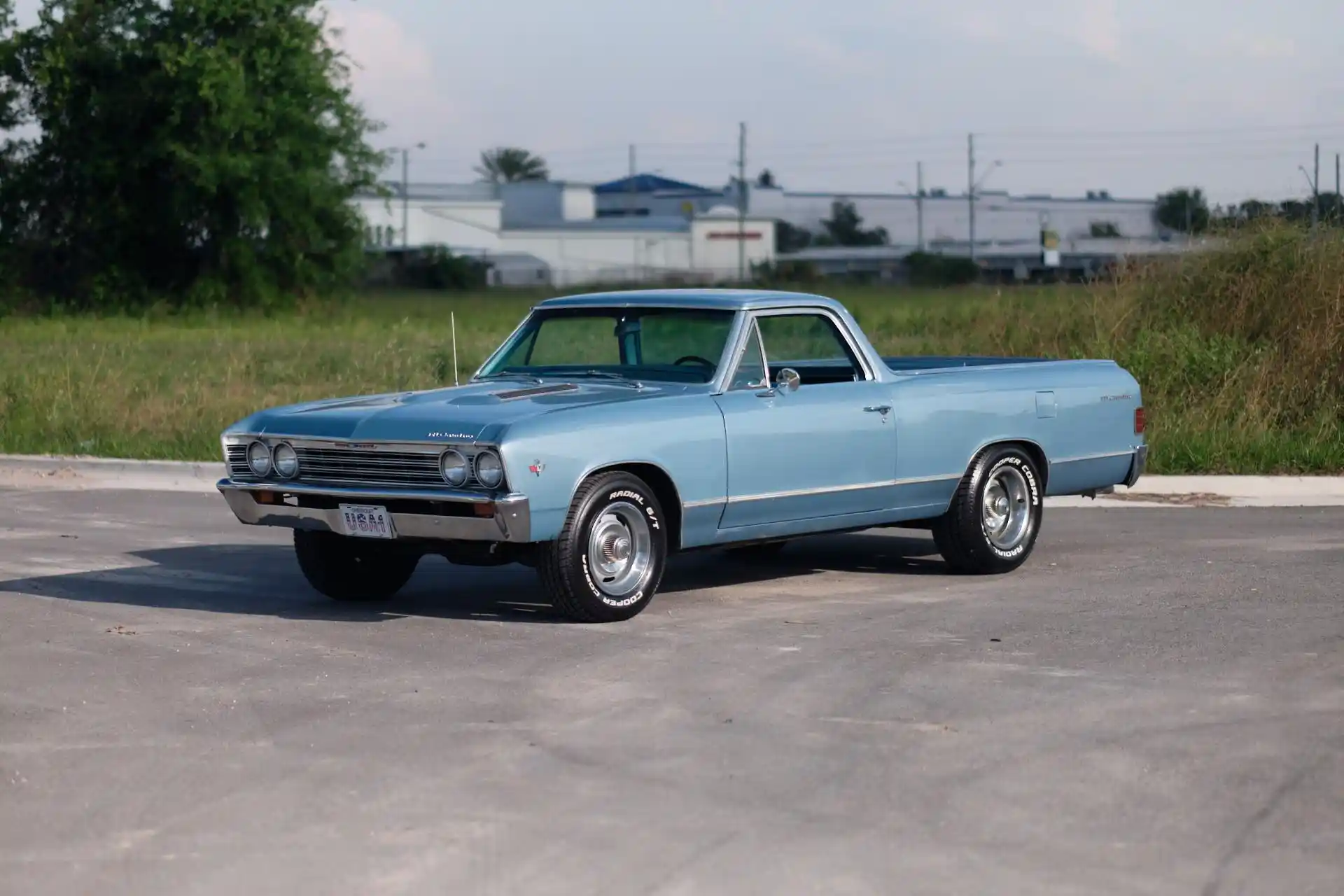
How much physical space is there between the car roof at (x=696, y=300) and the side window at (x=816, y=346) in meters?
0.10

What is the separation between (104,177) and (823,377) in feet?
146

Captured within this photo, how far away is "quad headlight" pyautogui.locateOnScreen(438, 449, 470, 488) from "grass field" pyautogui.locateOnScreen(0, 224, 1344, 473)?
30.2 ft

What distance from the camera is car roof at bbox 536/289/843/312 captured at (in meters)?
10.1

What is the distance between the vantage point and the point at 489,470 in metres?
8.50

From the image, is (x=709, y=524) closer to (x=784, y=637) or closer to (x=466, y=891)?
(x=784, y=637)

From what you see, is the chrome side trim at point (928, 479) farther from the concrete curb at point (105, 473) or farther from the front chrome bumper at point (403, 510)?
the concrete curb at point (105, 473)

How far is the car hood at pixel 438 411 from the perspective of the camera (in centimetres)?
868

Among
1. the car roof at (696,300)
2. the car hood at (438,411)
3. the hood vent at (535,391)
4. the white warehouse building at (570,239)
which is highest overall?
the white warehouse building at (570,239)

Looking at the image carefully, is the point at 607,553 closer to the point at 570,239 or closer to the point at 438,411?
the point at 438,411

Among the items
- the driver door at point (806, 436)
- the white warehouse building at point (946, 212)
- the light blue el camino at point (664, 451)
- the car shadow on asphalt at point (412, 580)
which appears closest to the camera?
the light blue el camino at point (664, 451)

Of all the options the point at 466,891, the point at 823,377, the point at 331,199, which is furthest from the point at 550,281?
the point at 466,891

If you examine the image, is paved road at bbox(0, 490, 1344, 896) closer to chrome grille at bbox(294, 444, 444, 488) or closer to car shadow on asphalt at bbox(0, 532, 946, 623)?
car shadow on asphalt at bbox(0, 532, 946, 623)

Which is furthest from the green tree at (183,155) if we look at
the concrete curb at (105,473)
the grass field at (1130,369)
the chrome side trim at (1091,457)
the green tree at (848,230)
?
the green tree at (848,230)

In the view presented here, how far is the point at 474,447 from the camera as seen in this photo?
8.51m
